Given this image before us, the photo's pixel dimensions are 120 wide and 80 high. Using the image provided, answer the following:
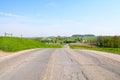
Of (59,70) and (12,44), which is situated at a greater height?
(12,44)

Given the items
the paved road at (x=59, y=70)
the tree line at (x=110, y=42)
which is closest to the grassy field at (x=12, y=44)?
the paved road at (x=59, y=70)

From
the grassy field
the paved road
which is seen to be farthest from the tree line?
the paved road

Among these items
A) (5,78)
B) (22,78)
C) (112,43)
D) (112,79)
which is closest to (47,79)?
(22,78)

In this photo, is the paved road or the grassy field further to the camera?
the grassy field

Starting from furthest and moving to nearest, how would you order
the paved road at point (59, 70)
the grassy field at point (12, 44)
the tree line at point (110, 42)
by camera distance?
the tree line at point (110, 42) < the grassy field at point (12, 44) < the paved road at point (59, 70)

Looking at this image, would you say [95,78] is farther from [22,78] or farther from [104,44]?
[104,44]

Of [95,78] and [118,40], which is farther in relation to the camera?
[118,40]

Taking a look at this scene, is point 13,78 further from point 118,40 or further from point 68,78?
point 118,40

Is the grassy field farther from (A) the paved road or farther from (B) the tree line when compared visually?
(B) the tree line

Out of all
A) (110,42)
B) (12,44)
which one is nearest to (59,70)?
(12,44)

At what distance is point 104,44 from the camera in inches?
5187

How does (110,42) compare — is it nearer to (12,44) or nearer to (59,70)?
(12,44)

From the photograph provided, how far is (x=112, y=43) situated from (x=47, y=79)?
121599 millimetres

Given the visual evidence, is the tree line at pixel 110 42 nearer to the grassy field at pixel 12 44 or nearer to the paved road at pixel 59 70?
the grassy field at pixel 12 44
